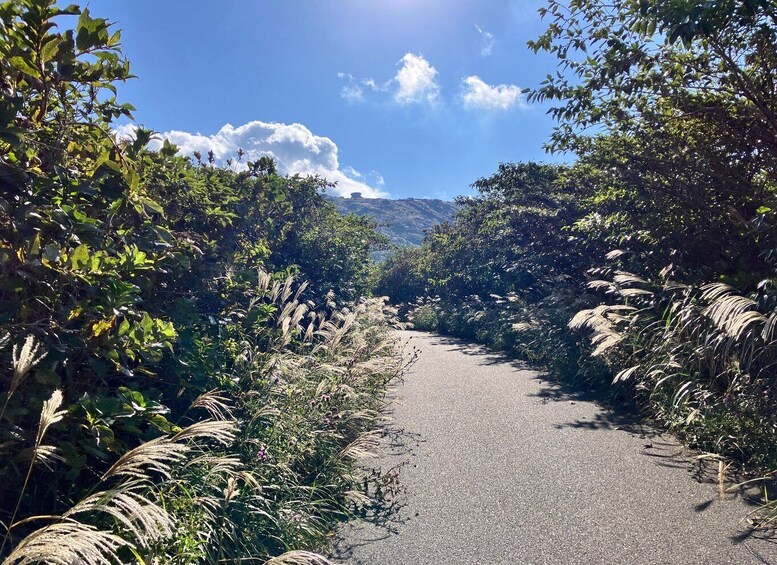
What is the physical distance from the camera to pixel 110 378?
10.3 ft

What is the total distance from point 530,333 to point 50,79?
983 cm

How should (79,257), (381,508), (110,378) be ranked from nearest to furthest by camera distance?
(79,257), (110,378), (381,508)

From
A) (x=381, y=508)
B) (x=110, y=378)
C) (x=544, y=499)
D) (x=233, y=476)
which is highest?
(x=110, y=378)

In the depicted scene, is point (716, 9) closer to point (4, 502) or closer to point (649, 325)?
point (649, 325)

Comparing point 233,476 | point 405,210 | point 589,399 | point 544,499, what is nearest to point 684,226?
point 589,399

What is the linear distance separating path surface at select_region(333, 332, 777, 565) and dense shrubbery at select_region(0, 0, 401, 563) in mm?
584

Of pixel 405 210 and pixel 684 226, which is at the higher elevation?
pixel 405 210

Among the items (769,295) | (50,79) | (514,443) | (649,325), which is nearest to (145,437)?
(50,79)

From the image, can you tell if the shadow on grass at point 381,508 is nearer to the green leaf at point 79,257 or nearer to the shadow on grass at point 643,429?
the shadow on grass at point 643,429

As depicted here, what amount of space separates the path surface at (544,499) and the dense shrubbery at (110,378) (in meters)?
0.58

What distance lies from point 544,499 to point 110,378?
332 centimetres

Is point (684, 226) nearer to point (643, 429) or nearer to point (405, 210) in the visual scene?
point (643, 429)

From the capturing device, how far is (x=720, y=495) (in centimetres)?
387

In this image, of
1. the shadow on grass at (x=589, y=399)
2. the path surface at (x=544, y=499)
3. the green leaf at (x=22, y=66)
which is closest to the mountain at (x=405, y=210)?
the shadow on grass at (x=589, y=399)
